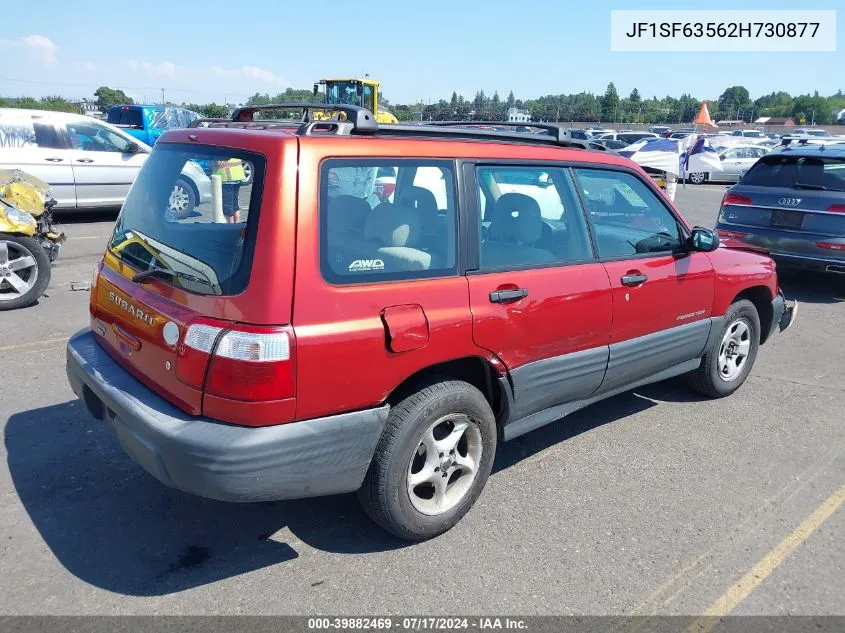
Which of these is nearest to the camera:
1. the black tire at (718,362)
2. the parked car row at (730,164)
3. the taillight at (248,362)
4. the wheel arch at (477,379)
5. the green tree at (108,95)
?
the taillight at (248,362)

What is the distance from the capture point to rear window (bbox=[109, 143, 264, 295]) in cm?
265

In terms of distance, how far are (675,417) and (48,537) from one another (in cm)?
372

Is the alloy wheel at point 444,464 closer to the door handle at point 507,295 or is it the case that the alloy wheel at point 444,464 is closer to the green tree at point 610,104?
the door handle at point 507,295

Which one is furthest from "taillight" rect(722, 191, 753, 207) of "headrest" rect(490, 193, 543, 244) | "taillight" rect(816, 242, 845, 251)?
"headrest" rect(490, 193, 543, 244)

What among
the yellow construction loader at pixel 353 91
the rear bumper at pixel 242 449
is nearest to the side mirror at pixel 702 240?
the rear bumper at pixel 242 449

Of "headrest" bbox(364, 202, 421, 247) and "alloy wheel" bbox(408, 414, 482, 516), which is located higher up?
"headrest" bbox(364, 202, 421, 247)

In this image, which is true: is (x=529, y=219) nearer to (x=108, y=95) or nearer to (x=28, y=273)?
(x=28, y=273)

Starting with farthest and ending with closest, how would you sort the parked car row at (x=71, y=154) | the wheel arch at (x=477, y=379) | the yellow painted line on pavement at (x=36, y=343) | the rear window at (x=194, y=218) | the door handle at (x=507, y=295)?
the parked car row at (x=71, y=154) → the yellow painted line on pavement at (x=36, y=343) → the door handle at (x=507, y=295) → the wheel arch at (x=477, y=379) → the rear window at (x=194, y=218)

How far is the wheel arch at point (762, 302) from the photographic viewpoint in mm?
5020

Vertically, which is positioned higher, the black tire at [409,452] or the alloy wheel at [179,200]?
the alloy wheel at [179,200]

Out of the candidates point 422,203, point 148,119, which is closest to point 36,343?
point 422,203

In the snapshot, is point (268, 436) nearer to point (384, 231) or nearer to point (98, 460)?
point (384, 231)

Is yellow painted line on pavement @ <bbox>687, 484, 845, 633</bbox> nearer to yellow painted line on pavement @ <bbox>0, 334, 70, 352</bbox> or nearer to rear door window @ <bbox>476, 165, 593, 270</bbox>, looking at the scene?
rear door window @ <bbox>476, 165, 593, 270</bbox>

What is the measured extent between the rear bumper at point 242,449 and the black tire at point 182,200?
80cm
